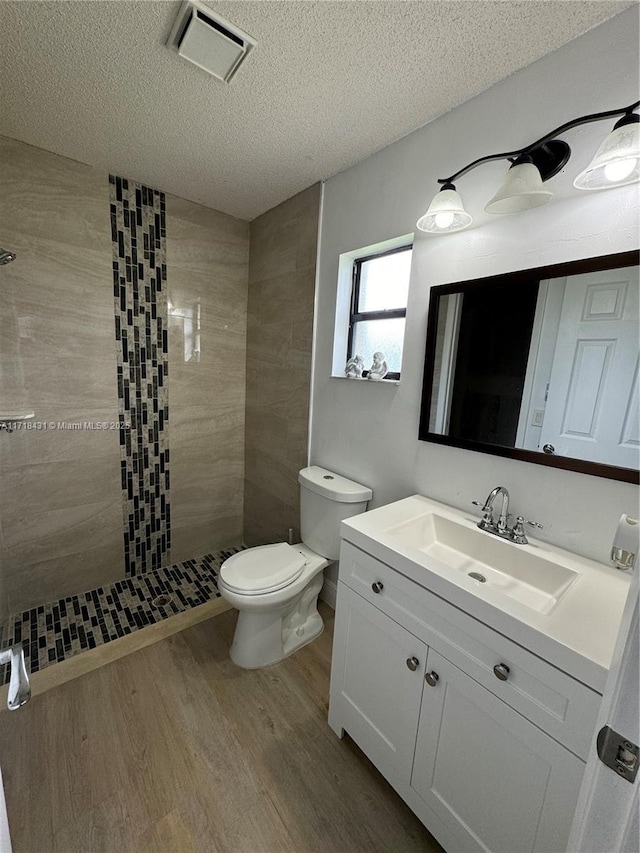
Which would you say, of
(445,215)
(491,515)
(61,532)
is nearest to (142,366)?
(61,532)

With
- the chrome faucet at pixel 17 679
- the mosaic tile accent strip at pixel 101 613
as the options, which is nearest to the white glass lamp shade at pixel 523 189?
the chrome faucet at pixel 17 679

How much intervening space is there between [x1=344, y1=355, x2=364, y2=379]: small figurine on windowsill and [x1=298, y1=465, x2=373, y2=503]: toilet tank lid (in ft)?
1.76

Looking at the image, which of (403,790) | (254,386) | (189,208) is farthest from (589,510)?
(189,208)

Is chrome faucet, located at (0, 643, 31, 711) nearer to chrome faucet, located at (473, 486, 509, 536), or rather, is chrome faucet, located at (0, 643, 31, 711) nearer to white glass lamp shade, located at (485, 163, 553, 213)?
chrome faucet, located at (473, 486, 509, 536)

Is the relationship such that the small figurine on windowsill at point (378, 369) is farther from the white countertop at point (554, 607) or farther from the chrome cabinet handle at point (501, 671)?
the chrome cabinet handle at point (501, 671)

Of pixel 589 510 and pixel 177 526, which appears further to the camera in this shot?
pixel 177 526

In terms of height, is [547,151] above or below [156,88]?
below

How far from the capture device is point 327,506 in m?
1.79

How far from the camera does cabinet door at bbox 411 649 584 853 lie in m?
0.77

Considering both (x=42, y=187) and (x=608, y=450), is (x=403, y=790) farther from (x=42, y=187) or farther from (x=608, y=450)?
(x=42, y=187)

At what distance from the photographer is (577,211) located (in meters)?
1.07

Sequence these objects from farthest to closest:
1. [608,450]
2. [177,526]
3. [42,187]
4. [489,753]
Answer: [177,526]
[42,187]
[608,450]
[489,753]

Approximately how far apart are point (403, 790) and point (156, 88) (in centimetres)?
252

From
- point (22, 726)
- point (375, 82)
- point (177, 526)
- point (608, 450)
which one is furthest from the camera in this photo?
point (177, 526)
